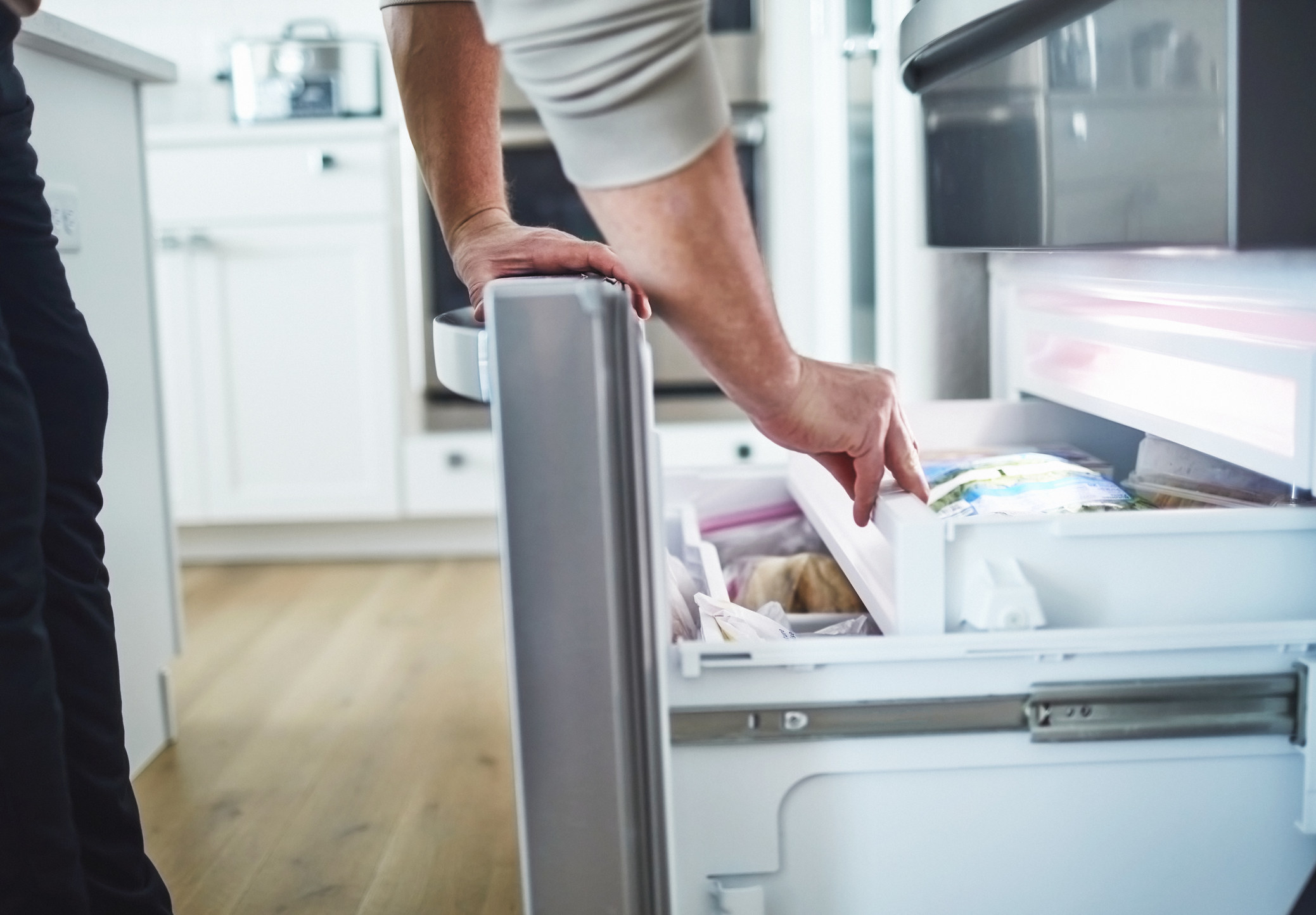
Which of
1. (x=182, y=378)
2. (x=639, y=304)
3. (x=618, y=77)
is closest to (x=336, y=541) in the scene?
(x=182, y=378)

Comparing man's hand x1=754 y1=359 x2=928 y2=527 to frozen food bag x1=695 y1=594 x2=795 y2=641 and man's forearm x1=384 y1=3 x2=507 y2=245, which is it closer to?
A: frozen food bag x1=695 y1=594 x2=795 y2=641

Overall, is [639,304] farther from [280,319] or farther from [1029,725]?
[280,319]

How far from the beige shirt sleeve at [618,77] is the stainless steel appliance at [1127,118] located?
0.25 metres

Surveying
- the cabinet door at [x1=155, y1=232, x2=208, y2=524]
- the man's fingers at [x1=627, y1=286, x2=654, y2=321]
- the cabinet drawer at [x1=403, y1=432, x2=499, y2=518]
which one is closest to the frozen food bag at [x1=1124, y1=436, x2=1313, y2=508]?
the man's fingers at [x1=627, y1=286, x2=654, y2=321]

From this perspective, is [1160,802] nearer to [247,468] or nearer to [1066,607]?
[1066,607]

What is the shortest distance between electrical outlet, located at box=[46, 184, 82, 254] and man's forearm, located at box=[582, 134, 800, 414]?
0.84m

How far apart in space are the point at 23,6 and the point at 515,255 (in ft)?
1.11

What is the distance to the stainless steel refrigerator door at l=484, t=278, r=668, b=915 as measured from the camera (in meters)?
0.57

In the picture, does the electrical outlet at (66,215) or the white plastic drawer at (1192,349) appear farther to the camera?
the electrical outlet at (66,215)

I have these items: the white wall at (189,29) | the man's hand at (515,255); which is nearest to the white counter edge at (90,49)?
the man's hand at (515,255)

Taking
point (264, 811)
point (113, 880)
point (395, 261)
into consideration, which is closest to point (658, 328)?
point (395, 261)

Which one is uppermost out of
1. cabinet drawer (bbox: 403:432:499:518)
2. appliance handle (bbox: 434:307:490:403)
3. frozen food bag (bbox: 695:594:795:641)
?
appliance handle (bbox: 434:307:490:403)

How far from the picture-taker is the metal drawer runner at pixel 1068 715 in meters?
0.68

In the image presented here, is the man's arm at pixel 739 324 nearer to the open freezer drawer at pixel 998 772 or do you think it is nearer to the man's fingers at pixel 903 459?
the man's fingers at pixel 903 459
